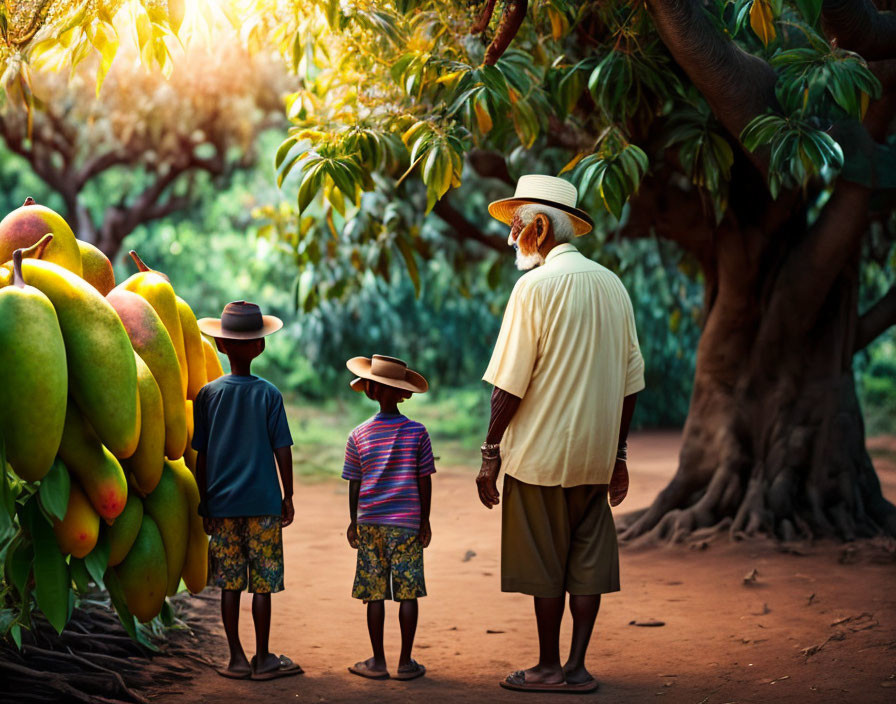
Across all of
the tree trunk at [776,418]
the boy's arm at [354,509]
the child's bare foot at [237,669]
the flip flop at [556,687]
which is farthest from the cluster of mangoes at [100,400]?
the tree trunk at [776,418]

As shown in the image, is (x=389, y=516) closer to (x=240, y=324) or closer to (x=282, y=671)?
(x=282, y=671)

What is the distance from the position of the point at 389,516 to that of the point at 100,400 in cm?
150

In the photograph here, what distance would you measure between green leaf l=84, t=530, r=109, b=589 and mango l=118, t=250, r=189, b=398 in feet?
2.12

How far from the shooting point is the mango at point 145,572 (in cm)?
363

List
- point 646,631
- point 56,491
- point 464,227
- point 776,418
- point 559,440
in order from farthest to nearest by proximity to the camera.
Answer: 1. point 464,227
2. point 776,418
3. point 646,631
4. point 559,440
5. point 56,491

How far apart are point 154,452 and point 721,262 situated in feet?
15.9

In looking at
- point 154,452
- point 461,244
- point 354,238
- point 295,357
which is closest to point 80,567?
point 154,452

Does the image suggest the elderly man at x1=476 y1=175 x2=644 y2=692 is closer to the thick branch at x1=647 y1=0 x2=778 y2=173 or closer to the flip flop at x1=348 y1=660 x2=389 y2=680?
the flip flop at x1=348 y1=660 x2=389 y2=680

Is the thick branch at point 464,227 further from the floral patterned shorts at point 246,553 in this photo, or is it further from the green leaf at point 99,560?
the green leaf at point 99,560

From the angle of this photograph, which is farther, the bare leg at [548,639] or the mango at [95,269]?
the bare leg at [548,639]

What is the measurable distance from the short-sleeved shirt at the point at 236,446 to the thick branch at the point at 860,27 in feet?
9.80

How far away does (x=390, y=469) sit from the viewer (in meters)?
4.38

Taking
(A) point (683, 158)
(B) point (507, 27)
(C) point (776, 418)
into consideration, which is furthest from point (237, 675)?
(C) point (776, 418)

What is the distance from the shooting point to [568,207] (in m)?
4.32
